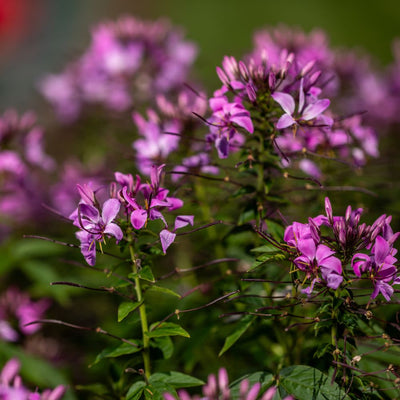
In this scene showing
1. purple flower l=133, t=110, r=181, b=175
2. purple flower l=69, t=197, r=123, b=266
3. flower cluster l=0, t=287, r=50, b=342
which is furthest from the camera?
flower cluster l=0, t=287, r=50, b=342

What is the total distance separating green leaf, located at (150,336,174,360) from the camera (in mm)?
1188

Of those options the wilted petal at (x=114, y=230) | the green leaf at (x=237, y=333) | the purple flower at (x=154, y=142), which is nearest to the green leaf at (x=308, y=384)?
the green leaf at (x=237, y=333)

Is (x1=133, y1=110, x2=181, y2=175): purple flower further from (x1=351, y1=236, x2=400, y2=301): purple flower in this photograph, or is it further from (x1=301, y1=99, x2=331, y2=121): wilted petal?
(x1=351, y1=236, x2=400, y2=301): purple flower

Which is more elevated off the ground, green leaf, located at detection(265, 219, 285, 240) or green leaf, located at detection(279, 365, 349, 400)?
green leaf, located at detection(265, 219, 285, 240)

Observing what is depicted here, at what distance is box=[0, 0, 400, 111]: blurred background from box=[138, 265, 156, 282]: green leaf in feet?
18.9

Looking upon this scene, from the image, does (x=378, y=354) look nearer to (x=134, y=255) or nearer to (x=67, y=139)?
(x=134, y=255)

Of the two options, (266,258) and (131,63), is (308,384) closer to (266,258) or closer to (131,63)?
(266,258)

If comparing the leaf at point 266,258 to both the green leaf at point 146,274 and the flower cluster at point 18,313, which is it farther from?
the flower cluster at point 18,313

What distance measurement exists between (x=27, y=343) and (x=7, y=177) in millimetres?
691

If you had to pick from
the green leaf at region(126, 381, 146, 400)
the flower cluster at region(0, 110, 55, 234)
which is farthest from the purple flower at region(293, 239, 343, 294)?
the flower cluster at region(0, 110, 55, 234)

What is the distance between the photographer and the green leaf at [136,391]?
108 cm

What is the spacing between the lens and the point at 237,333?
119cm

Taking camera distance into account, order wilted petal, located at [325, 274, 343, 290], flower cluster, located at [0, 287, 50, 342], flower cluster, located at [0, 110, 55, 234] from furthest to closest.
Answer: flower cluster, located at [0, 110, 55, 234]
flower cluster, located at [0, 287, 50, 342]
wilted petal, located at [325, 274, 343, 290]

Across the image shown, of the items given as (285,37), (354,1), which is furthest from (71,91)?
(354,1)
